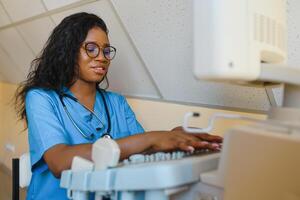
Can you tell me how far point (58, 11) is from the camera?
1.56 metres

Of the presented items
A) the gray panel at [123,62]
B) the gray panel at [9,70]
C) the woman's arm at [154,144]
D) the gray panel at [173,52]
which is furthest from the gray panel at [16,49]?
the woman's arm at [154,144]

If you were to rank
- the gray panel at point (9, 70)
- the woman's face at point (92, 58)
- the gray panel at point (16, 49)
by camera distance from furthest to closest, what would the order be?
the gray panel at point (9, 70)
the gray panel at point (16, 49)
the woman's face at point (92, 58)

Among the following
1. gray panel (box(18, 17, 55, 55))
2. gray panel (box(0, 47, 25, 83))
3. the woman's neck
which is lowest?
the woman's neck

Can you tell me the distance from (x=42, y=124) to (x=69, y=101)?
177 mm

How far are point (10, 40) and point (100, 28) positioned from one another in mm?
1238

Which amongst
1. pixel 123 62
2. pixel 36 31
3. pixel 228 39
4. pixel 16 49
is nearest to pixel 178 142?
pixel 228 39

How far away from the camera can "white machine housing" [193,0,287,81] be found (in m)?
0.53

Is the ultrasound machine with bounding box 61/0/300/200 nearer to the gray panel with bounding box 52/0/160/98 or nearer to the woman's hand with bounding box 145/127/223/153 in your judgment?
the woman's hand with bounding box 145/127/223/153

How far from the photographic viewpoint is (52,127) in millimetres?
1048

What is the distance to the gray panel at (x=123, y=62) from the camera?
4.40 ft

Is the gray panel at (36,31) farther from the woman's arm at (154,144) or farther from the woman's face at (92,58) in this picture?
the woman's arm at (154,144)

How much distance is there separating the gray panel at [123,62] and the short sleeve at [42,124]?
385mm

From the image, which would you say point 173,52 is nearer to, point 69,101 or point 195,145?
point 69,101

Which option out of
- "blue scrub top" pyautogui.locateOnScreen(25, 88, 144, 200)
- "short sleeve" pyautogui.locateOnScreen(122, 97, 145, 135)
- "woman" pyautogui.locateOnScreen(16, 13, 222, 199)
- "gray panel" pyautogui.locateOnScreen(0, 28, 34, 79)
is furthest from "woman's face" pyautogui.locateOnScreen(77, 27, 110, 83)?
"gray panel" pyautogui.locateOnScreen(0, 28, 34, 79)
